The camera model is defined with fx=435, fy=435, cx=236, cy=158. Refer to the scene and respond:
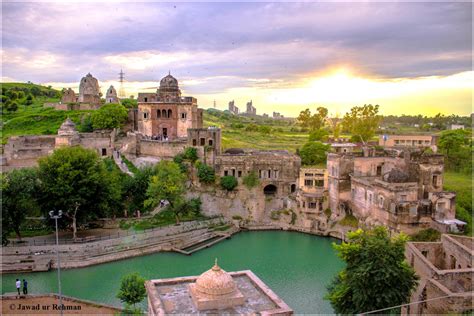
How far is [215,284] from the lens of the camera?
12.1 metres

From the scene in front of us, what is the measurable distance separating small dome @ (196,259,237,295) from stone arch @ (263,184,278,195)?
78.9 feet

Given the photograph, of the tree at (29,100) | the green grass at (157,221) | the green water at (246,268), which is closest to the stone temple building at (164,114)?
the green grass at (157,221)

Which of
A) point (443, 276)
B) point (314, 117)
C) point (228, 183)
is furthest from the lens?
point (314, 117)

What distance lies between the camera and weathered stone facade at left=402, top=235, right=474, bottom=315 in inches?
528

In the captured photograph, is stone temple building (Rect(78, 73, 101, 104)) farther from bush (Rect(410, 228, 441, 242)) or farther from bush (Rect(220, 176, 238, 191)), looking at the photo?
bush (Rect(410, 228, 441, 242))

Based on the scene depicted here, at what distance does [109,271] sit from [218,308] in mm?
14155

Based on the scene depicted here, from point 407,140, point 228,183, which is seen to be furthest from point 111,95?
point 407,140

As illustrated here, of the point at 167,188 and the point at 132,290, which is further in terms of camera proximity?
the point at 167,188

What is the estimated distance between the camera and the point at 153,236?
28.6 m

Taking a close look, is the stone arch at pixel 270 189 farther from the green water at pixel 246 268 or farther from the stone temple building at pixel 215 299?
the stone temple building at pixel 215 299

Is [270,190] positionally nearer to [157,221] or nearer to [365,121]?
[157,221]

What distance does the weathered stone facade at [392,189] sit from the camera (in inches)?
1067

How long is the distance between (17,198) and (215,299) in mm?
17684

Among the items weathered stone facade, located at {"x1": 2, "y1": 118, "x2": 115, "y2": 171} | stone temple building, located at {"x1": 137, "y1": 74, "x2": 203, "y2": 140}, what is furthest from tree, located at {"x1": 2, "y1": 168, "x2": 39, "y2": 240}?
stone temple building, located at {"x1": 137, "y1": 74, "x2": 203, "y2": 140}
